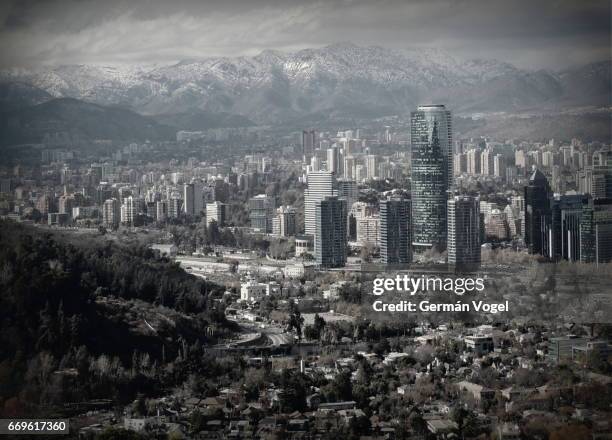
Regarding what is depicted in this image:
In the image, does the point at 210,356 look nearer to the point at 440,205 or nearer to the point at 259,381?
the point at 259,381

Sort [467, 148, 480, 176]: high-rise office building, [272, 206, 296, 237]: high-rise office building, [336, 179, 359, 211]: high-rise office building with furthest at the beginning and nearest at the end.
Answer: [467, 148, 480, 176]: high-rise office building < [336, 179, 359, 211]: high-rise office building < [272, 206, 296, 237]: high-rise office building

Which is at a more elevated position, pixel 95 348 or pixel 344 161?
pixel 344 161

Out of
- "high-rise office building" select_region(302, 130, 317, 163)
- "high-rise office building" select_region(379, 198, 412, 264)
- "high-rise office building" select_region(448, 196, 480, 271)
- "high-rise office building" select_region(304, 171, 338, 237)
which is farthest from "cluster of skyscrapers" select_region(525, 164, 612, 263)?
"high-rise office building" select_region(302, 130, 317, 163)

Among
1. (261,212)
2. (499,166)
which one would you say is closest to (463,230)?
(499,166)

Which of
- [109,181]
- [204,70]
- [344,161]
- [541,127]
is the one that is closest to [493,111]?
[541,127]

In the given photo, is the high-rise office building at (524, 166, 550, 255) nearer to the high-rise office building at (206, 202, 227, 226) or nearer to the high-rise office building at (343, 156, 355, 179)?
the high-rise office building at (343, 156, 355, 179)

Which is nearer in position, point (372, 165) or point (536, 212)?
point (536, 212)

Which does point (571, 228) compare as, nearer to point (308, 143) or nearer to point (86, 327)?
point (86, 327)
